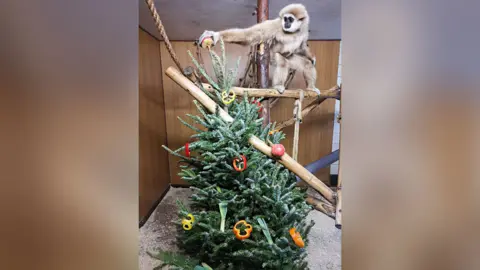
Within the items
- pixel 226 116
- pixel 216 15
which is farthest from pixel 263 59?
pixel 226 116

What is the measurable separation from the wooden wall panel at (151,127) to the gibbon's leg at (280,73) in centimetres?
71

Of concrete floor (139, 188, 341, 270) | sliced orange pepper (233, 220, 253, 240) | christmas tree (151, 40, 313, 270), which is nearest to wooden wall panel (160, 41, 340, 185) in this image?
concrete floor (139, 188, 341, 270)

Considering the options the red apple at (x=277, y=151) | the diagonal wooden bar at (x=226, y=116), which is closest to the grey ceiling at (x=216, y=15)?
the diagonal wooden bar at (x=226, y=116)

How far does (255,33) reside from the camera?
1279mm

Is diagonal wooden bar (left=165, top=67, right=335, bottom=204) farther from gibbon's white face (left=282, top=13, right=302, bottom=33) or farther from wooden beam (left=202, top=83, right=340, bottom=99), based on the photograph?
gibbon's white face (left=282, top=13, right=302, bottom=33)
